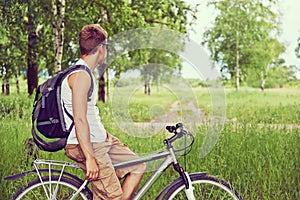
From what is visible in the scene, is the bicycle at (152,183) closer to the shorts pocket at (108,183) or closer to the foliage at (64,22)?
the shorts pocket at (108,183)

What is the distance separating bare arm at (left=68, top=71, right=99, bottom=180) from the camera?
2.35 m

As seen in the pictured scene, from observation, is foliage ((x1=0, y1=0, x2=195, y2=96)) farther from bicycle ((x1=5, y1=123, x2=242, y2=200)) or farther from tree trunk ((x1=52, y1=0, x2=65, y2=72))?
bicycle ((x1=5, y1=123, x2=242, y2=200))

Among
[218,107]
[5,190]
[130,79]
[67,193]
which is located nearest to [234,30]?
Answer: [218,107]

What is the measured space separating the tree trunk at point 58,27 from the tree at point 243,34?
2.65 ft

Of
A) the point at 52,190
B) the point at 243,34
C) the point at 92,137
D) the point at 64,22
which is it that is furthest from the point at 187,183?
the point at 64,22

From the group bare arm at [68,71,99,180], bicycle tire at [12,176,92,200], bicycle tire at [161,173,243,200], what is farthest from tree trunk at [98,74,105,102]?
bicycle tire at [161,173,243,200]

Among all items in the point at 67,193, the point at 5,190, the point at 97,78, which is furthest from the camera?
the point at 5,190

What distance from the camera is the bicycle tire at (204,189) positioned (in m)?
2.42

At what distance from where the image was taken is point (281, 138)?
300 cm

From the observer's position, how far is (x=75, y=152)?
2465 millimetres

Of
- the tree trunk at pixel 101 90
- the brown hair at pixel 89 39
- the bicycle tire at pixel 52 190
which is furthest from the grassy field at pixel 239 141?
the brown hair at pixel 89 39

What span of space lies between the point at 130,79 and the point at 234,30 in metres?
0.70

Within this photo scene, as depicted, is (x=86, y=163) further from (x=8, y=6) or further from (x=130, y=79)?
(x=8, y=6)

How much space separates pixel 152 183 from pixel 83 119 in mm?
434
